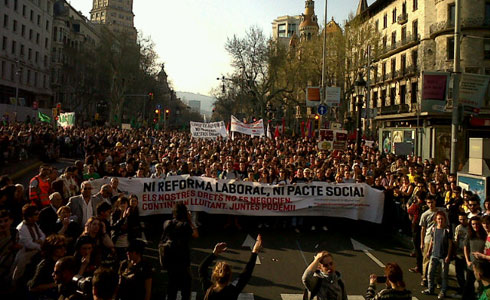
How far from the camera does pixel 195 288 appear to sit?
271 inches

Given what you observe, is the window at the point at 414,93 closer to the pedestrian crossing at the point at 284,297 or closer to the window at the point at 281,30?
the pedestrian crossing at the point at 284,297

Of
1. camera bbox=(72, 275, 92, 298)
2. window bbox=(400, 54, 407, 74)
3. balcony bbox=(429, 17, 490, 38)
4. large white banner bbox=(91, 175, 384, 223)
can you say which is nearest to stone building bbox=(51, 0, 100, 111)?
window bbox=(400, 54, 407, 74)

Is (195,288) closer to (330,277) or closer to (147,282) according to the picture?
(147,282)

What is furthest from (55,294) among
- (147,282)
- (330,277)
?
(330,277)

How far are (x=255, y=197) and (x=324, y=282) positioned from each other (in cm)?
634

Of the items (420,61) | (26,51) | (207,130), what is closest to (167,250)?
(207,130)

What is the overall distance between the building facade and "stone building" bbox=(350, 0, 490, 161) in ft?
133

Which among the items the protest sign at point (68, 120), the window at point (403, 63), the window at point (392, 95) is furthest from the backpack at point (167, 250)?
the window at point (392, 95)

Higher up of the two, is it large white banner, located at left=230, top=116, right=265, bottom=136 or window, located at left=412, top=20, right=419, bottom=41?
window, located at left=412, top=20, right=419, bottom=41

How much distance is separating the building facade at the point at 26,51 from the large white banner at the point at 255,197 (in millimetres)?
41799

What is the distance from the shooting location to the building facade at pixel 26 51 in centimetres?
5275

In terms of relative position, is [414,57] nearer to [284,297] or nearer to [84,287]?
[284,297]

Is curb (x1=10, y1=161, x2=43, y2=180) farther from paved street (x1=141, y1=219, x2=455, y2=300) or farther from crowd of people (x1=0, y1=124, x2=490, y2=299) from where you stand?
paved street (x1=141, y1=219, x2=455, y2=300)

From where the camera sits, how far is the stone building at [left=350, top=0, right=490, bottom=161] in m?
33.2
